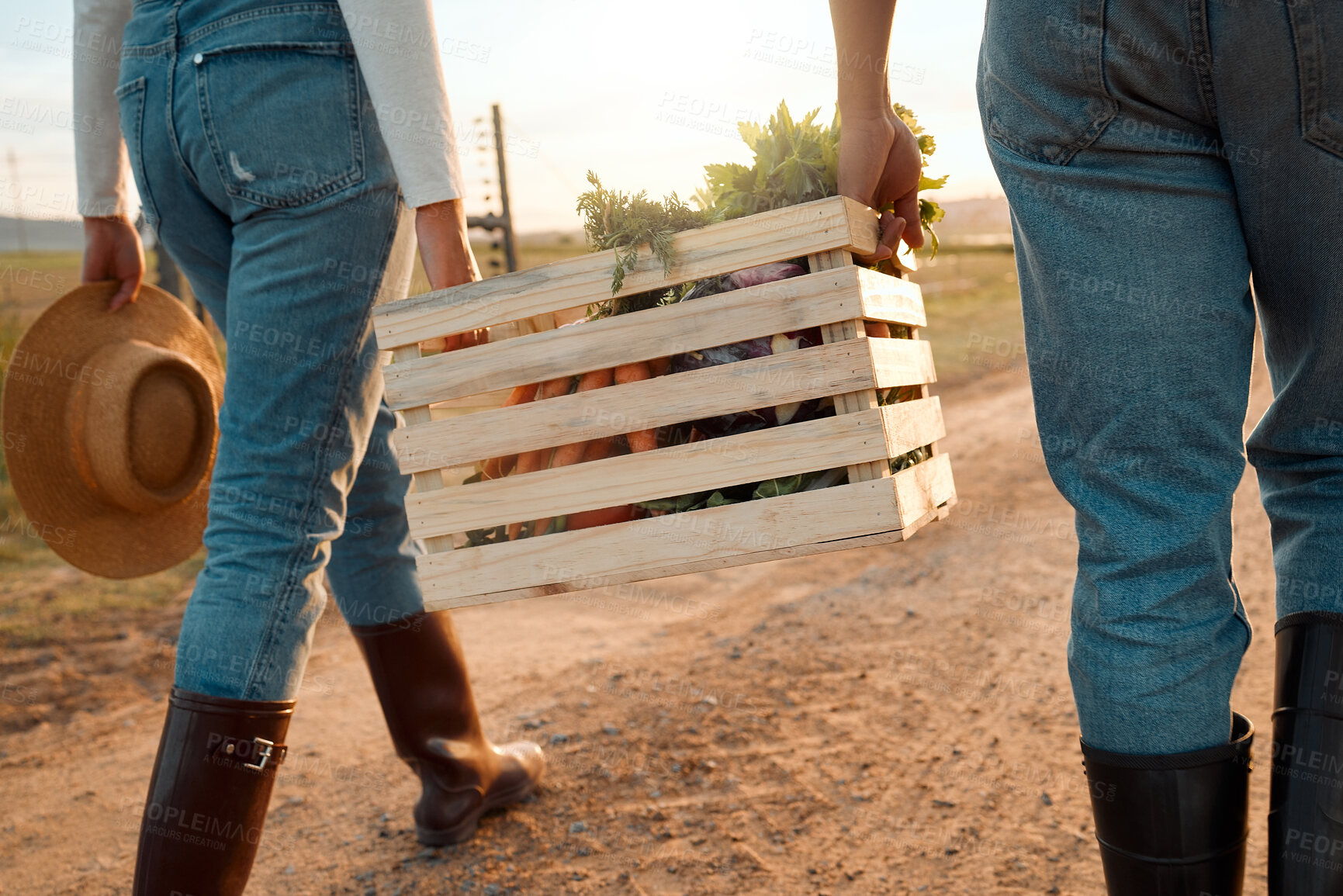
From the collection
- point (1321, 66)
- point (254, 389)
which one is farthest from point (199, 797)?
point (1321, 66)

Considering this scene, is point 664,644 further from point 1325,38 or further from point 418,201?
point 1325,38

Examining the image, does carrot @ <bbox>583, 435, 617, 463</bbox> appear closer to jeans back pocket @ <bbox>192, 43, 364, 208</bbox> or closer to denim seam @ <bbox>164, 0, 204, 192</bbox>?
jeans back pocket @ <bbox>192, 43, 364, 208</bbox>

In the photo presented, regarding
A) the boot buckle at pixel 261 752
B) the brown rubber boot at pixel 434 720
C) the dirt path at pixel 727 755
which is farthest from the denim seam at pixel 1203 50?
the brown rubber boot at pixel 434 720

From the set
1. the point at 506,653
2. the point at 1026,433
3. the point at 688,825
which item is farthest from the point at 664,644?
the point at 1026,433

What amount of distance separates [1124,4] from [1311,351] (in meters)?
0.48

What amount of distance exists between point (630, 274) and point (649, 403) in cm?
22

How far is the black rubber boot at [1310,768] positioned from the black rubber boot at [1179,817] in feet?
0.15

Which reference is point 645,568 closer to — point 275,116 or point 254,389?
point 254,389

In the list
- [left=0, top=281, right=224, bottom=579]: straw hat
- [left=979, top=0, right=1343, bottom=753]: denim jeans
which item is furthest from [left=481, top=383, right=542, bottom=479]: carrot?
[left=0, top=281, right=224, bottom=579]: straw hat

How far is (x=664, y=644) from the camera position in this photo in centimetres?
359

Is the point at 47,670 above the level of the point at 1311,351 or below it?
below

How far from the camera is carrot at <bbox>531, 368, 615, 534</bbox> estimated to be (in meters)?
1.68

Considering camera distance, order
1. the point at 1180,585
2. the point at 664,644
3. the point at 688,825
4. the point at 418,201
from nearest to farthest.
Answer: the point at 1180,585 < the point at 418,201 < the point at 688,825 < the point at 664,644

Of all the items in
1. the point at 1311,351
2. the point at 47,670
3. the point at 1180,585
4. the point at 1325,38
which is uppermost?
the point at 1325,38
